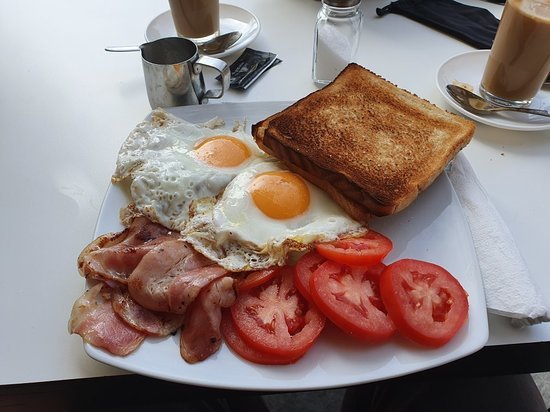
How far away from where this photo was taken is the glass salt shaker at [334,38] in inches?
69.9

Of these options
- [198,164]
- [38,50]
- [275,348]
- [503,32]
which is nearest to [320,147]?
[198,164]

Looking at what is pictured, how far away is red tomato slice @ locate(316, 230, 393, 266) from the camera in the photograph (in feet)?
3.69

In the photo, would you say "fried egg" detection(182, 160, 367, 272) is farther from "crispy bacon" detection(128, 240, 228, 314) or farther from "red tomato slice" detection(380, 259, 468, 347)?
"red tomato slice" detection(380, 259, 468, 347)

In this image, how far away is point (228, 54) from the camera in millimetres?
1938

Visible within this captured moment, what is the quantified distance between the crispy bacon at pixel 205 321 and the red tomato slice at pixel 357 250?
24cm

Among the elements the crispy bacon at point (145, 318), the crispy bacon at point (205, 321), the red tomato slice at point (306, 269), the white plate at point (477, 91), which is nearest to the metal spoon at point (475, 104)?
the white plate at point (477, 91)

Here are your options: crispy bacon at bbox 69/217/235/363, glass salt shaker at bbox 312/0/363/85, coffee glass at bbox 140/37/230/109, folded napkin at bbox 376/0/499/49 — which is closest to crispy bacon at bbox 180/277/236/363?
crispy bacon at bbox 69/217/235/363

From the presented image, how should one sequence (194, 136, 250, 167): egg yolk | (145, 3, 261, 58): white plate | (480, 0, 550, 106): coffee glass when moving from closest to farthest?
1. (194, 136, 250, 167): egg yolk
2. (480, 0, 550, 106): coffee glass
3. (145, 3, 261, 58): white plate

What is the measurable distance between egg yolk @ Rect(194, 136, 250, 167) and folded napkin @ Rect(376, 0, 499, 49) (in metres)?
1.20

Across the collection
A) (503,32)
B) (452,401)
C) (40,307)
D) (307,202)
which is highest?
(503,32)

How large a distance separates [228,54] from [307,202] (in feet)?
2.91

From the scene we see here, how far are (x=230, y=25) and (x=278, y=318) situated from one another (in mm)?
1521

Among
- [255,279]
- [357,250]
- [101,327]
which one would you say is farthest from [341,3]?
[101,327]

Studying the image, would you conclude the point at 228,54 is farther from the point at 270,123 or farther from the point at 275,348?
the point at 275,348
